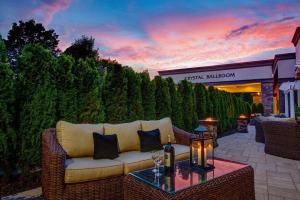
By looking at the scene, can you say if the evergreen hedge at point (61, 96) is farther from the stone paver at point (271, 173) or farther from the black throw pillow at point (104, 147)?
the stone paver at point (271, 173)

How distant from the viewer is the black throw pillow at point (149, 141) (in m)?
3.65

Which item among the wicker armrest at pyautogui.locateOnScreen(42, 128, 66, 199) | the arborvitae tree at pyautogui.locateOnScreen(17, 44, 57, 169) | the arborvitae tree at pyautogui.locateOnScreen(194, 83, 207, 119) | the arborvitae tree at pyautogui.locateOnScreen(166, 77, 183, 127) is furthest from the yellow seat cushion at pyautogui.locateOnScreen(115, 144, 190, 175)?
the arborvitae tree at pyautogui.locateOnScreen(194, 83, 207, 119)

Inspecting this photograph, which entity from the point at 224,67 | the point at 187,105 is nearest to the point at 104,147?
the point at 187,105

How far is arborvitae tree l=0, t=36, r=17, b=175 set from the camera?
3203 mm

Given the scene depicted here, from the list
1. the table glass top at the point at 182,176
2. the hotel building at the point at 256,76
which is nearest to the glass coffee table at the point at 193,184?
the table glass top at the point at 182,176

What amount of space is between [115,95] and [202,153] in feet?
8.17

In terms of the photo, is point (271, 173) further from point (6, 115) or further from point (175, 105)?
point (6, 115)

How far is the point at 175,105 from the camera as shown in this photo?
20.7 feet

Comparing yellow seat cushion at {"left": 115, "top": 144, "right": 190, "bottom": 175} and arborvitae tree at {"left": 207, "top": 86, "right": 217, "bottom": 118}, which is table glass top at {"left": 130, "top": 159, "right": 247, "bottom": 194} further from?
arborvitae tree at {"left": 207, "top": 86, "right": 217, "bottom": 118}

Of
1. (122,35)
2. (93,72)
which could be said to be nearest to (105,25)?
(122,35)

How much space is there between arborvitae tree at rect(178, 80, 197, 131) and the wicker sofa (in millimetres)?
3934

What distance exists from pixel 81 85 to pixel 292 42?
42.5 ft

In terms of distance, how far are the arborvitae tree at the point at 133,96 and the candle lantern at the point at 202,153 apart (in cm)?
231

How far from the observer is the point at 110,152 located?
3.17 m
